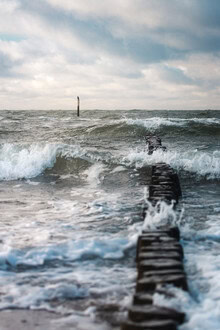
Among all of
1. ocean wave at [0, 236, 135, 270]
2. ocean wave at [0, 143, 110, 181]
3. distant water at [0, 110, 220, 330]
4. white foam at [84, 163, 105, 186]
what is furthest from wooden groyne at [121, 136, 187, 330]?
ocean wave at [0, 143, 110, 181]

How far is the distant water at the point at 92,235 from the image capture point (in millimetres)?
2477

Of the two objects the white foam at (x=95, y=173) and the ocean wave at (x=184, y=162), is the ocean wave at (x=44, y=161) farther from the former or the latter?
the ocean wave at (x=184, y=162)

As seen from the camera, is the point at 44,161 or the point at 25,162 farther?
the point at 44,161

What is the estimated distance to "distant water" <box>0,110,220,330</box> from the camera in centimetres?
248

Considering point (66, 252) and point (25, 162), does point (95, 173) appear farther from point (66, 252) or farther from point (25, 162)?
point (66, 252)

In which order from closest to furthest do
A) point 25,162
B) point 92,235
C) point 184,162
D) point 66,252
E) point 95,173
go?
point 66,252, point 92,235, point 184,162, point 95,173, point 25,162

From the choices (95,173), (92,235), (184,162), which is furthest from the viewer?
(95,173)

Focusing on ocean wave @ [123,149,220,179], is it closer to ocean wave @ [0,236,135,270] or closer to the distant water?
the distant water

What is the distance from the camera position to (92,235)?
12.8 ft

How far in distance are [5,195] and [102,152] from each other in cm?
508

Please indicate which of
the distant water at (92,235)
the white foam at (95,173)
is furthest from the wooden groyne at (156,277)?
the white foam at (95,173)

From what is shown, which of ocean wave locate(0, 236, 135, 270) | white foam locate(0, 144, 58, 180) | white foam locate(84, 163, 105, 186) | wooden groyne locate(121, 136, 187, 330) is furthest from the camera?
white foam locate(0, 144, 58, 180)

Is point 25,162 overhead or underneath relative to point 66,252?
overhead

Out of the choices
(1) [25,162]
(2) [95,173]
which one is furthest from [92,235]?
(1) [25,162]
